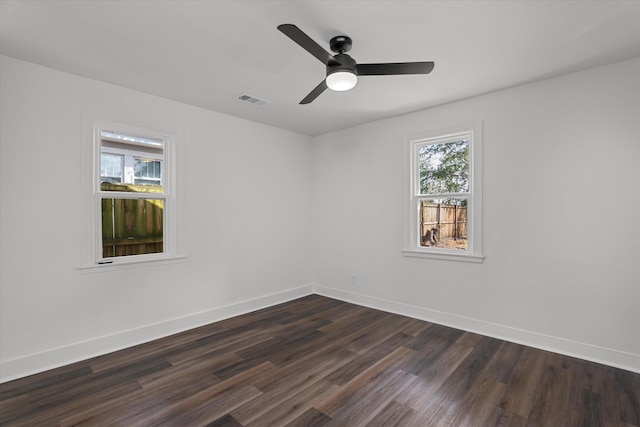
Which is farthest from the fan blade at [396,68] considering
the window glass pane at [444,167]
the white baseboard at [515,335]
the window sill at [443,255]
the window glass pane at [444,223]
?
the white baseboard at [515,335]

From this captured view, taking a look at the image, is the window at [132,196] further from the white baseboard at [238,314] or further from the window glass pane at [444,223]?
the window glass pane at [444,223]

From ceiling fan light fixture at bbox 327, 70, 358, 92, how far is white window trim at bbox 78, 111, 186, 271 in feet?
7.22

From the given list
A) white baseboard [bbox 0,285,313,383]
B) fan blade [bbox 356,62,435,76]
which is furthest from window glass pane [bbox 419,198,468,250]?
white baseboard [bbox 0,285,313,383]

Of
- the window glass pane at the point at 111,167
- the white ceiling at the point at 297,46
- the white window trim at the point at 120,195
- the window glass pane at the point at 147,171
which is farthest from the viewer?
the window glass pane at the point at 147,171

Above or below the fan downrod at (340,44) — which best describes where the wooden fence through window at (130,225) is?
below

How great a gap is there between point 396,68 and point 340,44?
1.54 ft

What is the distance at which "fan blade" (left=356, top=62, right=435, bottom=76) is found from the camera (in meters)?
2.12

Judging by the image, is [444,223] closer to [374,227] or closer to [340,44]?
[374,227]

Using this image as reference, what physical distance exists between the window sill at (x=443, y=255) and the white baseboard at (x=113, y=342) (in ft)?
6.99

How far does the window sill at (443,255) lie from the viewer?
137 inches

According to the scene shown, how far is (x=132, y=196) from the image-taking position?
A: 3252 millimetres

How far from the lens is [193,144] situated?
3.73 metres

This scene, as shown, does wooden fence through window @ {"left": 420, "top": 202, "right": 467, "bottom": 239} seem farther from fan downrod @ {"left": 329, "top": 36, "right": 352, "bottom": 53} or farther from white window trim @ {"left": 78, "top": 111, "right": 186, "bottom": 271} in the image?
white window trim @ {"left": 78, "top": 111, "right": 186, "bottom": 271}

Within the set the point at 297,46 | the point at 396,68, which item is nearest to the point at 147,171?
the point at 297,46
